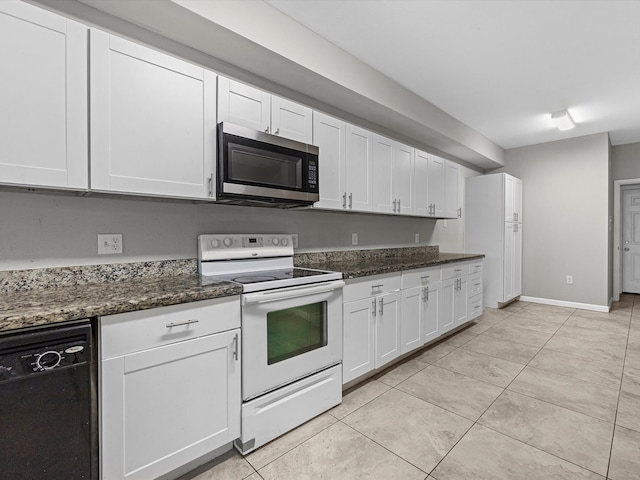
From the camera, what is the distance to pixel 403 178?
126 inches

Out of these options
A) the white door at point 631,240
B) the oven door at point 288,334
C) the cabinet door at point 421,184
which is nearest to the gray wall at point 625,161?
the white door at point 631,240

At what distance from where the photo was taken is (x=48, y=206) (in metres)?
1.59

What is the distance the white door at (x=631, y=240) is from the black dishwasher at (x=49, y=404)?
7.83 meters

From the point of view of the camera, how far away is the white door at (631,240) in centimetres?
560

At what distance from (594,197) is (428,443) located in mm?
4791

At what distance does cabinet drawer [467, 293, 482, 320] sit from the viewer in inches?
146

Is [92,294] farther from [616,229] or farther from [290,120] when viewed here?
[616,229]

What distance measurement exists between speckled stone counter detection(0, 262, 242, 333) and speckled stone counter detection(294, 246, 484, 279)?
994 mm

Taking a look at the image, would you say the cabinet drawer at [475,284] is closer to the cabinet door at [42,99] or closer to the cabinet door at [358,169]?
the cabinet door at [358,169]

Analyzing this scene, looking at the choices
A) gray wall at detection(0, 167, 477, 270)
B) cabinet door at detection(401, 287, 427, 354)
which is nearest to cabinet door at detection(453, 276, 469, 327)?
cabinet door at detection(401, 287, 427, 354)

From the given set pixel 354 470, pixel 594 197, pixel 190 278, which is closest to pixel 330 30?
pixel 190 278

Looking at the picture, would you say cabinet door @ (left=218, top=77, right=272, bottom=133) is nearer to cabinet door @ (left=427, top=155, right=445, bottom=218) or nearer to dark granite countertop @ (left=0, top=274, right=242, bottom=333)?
dark granite countertop @ (left=0, top=274, right=242, bottom=333)

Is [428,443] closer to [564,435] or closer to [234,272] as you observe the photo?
[564,435]

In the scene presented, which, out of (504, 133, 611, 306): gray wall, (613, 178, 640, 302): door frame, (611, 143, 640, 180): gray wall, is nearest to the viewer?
(504, 133, 611, 306): gray wall
